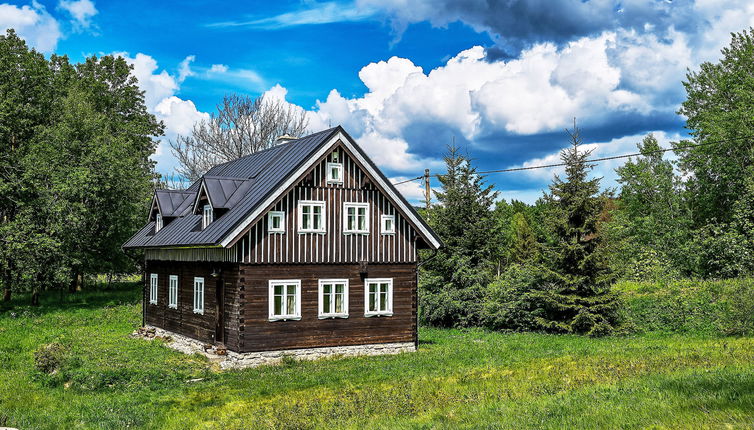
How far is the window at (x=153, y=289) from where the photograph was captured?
31.7m

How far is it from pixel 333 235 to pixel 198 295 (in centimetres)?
679

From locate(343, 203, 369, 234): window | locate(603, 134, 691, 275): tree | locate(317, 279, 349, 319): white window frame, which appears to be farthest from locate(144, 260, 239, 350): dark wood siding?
locate(603, 134, 691, 275): tree

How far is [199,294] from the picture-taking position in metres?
26.0

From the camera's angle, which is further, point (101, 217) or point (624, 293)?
point (101, 217)

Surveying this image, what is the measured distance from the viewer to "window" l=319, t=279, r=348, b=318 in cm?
2361

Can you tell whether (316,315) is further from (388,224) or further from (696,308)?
(696,308)

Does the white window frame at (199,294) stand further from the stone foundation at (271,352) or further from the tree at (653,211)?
the tree at (653,211)

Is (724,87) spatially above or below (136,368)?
above

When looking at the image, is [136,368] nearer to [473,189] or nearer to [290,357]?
[290,357]

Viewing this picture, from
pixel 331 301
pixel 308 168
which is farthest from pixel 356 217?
pixel 331 301

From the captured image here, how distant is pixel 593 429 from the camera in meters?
Answer: 10.5

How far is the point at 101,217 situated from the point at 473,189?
26.9m

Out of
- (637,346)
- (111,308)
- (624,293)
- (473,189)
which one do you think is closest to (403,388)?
(637,346)

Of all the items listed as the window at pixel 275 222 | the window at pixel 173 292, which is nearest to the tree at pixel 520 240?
the window at pixel 173 292
